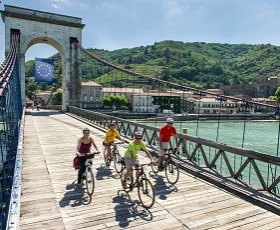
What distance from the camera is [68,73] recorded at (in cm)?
3050

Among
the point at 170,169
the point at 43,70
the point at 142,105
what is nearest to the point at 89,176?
the point at 170,169

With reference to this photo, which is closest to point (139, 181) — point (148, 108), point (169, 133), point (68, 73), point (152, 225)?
point (152, 225)

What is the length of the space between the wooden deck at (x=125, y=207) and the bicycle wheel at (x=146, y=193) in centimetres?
14

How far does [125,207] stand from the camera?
615cm

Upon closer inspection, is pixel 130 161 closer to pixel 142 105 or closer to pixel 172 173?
pixel 172 173

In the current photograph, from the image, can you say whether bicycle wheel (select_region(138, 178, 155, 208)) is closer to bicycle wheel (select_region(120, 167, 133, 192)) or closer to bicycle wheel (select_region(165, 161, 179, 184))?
bicycle wheel (select_region(120, 167, 133, 192))

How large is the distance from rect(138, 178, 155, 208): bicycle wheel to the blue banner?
2303cm

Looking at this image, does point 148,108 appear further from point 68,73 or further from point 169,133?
point 169,133

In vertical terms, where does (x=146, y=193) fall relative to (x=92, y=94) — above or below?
below

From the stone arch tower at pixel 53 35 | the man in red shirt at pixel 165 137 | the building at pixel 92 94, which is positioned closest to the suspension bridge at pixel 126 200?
the man in red shirt at pixel 165 137

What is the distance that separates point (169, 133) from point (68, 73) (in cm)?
2400

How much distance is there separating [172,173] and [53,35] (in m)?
25.5

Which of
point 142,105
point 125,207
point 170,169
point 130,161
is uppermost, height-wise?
point 130,161

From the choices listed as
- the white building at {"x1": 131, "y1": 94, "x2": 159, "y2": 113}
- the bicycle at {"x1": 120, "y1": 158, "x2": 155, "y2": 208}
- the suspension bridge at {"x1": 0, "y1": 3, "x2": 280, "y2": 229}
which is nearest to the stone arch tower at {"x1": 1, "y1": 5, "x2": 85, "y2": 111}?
the suspension bridge at {"x1": 0, "y1": 3, "x2": 280, "y2": 229}
